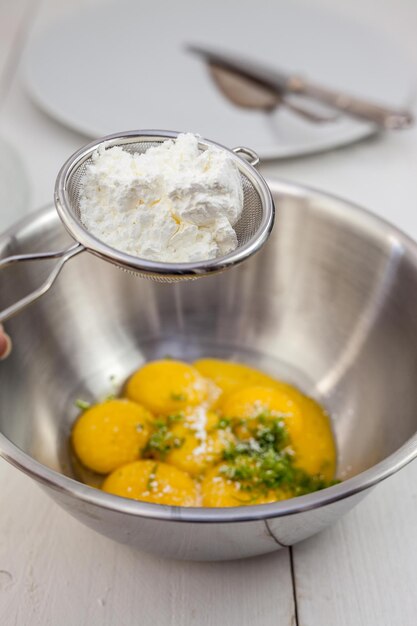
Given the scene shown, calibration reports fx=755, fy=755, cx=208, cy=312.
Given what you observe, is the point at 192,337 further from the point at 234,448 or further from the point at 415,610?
the point at 415,610

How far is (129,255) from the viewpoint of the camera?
0.82m

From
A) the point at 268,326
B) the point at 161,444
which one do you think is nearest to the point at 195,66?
the point at 268,326

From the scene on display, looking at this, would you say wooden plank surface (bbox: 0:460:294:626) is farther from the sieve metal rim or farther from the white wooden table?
the sieve metal rim

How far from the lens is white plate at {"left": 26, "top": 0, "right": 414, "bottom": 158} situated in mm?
1606

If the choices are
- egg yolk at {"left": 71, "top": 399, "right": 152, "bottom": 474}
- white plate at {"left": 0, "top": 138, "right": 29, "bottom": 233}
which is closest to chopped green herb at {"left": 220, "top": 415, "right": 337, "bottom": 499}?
egg yolk at {"left": 71, "top": 399, "right": 152, "bottom": 474}

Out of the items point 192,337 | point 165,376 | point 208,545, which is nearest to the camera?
point 208,545

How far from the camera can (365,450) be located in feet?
3.34

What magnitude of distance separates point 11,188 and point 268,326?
52 centimetres

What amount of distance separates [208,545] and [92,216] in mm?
395

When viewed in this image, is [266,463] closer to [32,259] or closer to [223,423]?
[223,423]

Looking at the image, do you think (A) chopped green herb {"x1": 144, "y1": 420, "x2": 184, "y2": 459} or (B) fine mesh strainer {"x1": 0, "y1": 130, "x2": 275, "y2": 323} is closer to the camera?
(B) fine mesh strainer {"x1": 0, "y1": 130, "x2": 275, "y2": 323}

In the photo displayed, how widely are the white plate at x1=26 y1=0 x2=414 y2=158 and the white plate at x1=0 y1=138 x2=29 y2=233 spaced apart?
0.19 meters

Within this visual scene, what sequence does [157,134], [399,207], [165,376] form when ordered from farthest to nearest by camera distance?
[399,207] < [165,376] < [157,134]

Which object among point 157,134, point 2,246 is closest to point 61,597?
point 2,246
